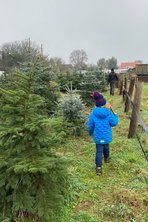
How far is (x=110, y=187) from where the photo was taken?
5387 millimetres

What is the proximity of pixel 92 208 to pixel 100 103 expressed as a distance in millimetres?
2198

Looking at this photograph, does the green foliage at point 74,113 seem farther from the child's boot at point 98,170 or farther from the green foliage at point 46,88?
the child's boot at point 98,170

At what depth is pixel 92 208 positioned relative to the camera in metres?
4.71

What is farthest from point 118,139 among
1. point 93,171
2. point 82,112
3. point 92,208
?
point 92,208

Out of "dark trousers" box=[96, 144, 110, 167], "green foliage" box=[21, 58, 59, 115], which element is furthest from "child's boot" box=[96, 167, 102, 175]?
"green foliage" box=[21, 58, 59, 115]

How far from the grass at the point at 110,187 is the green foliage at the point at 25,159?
21.4 inches

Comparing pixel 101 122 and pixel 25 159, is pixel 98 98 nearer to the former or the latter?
pixel 101 122

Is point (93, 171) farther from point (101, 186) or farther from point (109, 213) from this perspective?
point (109, 213)

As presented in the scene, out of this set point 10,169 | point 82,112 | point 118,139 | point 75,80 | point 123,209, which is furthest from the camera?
point 75,80

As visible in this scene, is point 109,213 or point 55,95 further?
point 55,95

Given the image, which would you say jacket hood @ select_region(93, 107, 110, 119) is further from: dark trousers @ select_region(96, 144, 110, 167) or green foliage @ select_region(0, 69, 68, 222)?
green foliage @ select_region(0, 69, 68, 222)

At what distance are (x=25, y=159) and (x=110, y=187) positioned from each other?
2104 mm

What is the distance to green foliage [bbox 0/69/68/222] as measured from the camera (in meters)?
3.80

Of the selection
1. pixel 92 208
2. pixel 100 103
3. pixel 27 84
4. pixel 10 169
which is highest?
pixel 27 84
